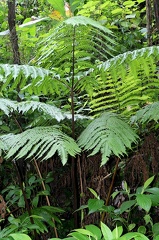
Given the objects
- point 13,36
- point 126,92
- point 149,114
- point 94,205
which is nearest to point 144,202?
point 94,205

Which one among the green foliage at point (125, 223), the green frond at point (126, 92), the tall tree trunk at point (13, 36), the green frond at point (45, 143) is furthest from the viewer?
the tall tree trunk at point (13, 36)

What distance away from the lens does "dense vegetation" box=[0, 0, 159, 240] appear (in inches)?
39.0

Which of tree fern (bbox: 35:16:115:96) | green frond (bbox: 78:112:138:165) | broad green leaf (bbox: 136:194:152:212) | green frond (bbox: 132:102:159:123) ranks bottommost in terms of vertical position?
broad green leaf (bbox: 136:194:152:212)

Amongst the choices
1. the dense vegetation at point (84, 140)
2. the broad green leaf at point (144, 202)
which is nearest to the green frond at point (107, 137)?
the dense vegetation at point (84, 140)

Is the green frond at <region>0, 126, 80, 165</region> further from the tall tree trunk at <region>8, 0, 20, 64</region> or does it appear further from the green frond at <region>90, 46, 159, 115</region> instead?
the tall tree trunk at <region>8, 0, 20, 64</region>

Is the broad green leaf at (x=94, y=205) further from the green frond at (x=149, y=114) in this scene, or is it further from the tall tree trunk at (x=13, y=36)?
the tall tree trunk at (x=13, y=36)

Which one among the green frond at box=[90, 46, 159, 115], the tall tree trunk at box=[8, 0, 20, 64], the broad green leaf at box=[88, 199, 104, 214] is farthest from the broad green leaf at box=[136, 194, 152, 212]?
the tall tree trunk at box=[8, 0, 20, 64]

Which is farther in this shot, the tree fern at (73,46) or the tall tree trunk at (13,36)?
the tall tree trunk at (13,36)

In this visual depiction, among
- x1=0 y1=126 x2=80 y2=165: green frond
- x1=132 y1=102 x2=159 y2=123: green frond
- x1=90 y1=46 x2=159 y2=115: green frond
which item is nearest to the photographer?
x1=0 y1=126 x2=80 y2=165: green frond

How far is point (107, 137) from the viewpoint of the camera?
37.8 inches

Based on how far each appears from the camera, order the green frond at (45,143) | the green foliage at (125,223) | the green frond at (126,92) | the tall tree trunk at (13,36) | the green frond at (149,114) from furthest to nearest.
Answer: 1. the tall tree trunk at (13,36)
2. the green frond at (126,92)
3. the green frond at (149,114)
4. the green frond at (45,143)
5. the green foliage at (125,223)

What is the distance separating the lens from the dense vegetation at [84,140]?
0.99m

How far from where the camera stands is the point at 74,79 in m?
1.21

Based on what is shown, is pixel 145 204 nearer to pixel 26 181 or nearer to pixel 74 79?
pixel 74 79
